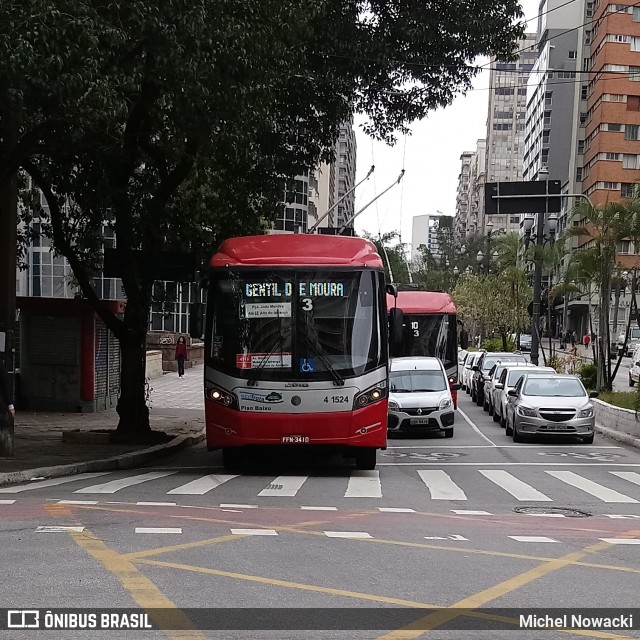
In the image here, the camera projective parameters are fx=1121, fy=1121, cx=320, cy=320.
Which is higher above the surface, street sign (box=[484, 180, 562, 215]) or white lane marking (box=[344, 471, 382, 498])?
street sign (box=[484, 180, 562, 215])

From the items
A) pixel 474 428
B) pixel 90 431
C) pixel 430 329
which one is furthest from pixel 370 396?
pixel 430 329

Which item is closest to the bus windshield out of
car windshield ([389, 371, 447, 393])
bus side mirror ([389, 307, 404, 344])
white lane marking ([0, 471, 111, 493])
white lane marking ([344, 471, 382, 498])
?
bus side mirror ([389, 307, 404, 344])

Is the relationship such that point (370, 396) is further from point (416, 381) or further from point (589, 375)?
point (589, 375)

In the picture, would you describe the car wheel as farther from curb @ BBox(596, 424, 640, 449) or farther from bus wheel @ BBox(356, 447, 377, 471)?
bus wheel @ BBox(356, 447, 377, 471)

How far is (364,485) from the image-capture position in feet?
52.2

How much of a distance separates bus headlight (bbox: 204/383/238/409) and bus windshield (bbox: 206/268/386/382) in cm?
30

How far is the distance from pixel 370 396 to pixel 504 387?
15.1m

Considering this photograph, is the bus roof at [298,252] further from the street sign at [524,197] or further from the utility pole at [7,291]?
the street sign at [524,197]

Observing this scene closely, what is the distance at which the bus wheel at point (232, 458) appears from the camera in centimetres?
1734

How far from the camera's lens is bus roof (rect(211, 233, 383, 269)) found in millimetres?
16844

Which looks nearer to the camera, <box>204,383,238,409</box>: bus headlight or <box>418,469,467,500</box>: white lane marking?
<box>418,469,467,500</box>: white lane marking

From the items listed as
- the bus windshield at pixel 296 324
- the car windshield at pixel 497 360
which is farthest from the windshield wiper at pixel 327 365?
the car windshield at pixel 497 360

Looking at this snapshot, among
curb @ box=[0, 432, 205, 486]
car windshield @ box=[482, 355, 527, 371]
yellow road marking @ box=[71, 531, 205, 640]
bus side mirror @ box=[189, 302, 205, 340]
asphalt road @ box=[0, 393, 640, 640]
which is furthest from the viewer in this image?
car windshield @ box=[482, 355, 527, 371]

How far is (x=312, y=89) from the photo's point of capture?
2208 centimetres
